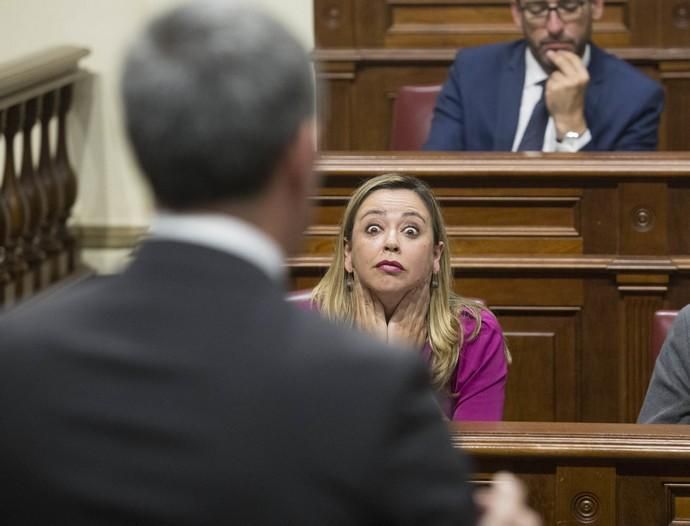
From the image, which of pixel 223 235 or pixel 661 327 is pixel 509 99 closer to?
pixel 661 327

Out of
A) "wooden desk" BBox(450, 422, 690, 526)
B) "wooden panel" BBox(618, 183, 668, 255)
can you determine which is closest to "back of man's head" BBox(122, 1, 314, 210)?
Answer: "wooden desk" BBox(450, 422, 690, 526)

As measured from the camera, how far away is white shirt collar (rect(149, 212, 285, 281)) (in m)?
0.99

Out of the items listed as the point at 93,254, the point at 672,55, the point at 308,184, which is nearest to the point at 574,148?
the point at 672,55

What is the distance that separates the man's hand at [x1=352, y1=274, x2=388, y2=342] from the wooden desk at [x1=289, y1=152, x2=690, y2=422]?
0.47 m

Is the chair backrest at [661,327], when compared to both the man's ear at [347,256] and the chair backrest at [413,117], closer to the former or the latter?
the man's ear at [347,256]

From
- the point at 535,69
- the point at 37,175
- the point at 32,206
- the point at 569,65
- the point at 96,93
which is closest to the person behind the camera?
the point at 569,65

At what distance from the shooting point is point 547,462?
2369mm

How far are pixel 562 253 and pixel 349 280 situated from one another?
70 centimetres

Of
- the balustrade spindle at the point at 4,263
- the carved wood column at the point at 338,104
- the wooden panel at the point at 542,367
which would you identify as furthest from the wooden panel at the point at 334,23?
the wooden panel at the point at 542,367

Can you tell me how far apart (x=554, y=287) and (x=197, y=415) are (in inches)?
110

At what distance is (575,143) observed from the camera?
167 inches

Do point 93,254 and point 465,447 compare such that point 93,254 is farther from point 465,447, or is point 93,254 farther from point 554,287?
point 465,447

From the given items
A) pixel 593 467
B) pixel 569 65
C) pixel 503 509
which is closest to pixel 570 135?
pixel 569 65

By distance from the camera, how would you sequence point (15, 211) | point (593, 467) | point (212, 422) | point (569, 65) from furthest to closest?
point (15, 211) → point (569, 65) → point (593, 467) → point (212, 422)
